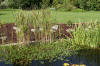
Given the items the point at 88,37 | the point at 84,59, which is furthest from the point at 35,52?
the point at 88,37

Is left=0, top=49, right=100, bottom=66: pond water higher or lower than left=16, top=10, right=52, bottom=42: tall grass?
lower

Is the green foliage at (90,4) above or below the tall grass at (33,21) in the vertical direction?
below

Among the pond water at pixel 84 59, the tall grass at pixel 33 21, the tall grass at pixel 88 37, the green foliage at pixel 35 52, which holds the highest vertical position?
the tall grass at pixel 33 21

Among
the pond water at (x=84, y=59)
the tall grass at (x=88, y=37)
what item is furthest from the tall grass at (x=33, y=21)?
the pond water at (x=84, y=59)

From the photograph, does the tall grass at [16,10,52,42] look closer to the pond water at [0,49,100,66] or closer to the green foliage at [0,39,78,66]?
the green foliage at [0,39,78,66]

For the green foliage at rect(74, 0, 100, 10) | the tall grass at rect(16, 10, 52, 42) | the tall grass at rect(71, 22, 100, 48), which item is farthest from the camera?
the green foliage at rect(74, 0, 100, 10)

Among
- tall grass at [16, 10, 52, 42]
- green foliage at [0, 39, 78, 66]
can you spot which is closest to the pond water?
green foliage at [0, 39, 78, 66]

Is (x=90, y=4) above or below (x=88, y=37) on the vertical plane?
below

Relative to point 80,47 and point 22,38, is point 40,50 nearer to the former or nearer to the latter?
point 22,38

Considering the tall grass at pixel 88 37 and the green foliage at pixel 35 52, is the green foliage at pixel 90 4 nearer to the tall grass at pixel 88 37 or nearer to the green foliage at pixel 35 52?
the tall grass at pixel 88 37

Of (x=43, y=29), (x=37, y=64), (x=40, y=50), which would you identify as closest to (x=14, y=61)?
(x=37, y=64)

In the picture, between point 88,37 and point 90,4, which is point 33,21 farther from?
point 90,4

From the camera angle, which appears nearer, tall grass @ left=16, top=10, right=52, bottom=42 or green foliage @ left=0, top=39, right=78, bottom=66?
green foliage @ left=0, top=39, right=78, bottom=66

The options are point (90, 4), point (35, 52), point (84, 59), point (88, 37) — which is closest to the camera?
point (84, 59)
